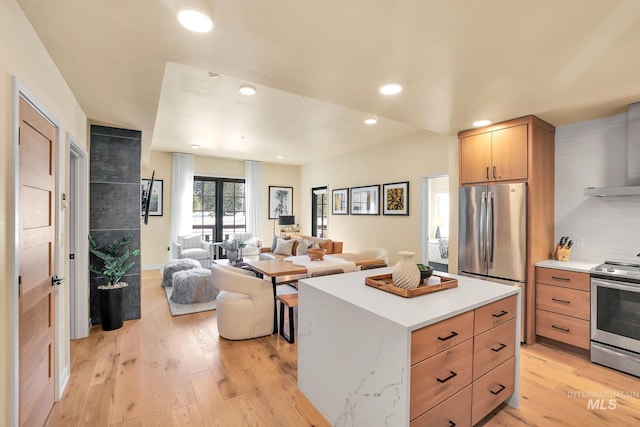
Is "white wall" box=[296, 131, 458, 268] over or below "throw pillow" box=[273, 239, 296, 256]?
over

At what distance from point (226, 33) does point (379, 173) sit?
4.55 m

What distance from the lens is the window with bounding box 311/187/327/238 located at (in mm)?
7875

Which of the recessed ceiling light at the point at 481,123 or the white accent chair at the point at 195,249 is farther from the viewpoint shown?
the white accent chair at the point at 195,249

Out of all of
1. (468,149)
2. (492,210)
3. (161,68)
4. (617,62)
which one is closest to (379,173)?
(468,149)

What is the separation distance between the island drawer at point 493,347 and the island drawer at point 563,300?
1438 millimetres

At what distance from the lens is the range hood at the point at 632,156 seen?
271cm

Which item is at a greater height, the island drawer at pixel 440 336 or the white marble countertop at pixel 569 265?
the white marble countertop at pixel 569 265

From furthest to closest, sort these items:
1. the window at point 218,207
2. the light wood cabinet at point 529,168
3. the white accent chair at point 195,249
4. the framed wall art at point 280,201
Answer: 1. the framed wall art at point 280,201
2. the window at point 218,207
3. the white accent chair at point 195,249
4. the light wood cabinet at point 529,168

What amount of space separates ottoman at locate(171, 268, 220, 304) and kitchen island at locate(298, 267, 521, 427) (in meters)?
2.87

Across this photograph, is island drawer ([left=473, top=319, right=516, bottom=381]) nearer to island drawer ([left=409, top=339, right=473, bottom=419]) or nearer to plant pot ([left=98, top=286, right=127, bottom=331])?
island drawer ([left=409, top=339, right=473, bottom=419])

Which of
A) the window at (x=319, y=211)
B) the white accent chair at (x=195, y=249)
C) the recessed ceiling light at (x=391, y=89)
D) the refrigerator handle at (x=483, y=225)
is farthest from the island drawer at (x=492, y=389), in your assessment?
the window at (x=319, y=211)

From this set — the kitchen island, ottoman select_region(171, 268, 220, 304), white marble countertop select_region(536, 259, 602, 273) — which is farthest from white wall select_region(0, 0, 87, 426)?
white marble countertop select_region(536, 259, 602, 273)

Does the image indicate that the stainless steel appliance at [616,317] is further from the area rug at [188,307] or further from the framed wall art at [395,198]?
the area rug at [188,307]

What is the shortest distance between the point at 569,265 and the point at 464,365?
2.29 m
